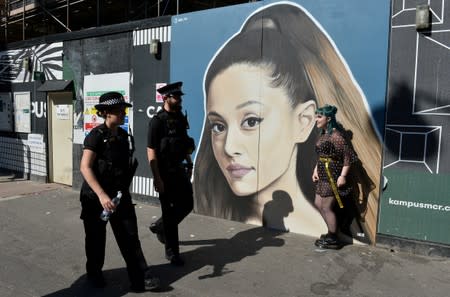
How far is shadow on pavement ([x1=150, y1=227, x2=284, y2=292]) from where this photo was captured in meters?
4.36

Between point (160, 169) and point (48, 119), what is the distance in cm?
578

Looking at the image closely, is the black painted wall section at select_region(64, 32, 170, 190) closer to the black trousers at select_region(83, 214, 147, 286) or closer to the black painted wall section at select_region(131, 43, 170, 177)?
the black painted wall section at select_region(131, 43, 170, 177)

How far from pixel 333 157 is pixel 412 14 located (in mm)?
1839

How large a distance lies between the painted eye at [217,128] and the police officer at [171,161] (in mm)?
1677

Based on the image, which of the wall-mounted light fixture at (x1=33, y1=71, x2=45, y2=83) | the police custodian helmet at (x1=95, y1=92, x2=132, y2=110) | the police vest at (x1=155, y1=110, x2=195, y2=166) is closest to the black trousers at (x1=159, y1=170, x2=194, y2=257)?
the police vest at (x1=155, y1=110, x2=195, y2=166)

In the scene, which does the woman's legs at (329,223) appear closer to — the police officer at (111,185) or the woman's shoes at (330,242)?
the woman's shoes at (330,242)

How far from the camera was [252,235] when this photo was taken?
18.4 ft

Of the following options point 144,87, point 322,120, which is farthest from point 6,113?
point 322,120

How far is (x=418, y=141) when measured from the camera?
15.6 feet

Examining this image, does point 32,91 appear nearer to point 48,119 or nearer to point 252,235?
point 48,119

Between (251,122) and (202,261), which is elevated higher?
(251,122)

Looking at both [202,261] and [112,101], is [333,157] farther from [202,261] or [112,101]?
[112,101]

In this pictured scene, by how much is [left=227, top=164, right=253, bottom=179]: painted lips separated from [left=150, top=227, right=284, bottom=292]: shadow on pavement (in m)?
0.82

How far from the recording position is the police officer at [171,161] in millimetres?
4302
